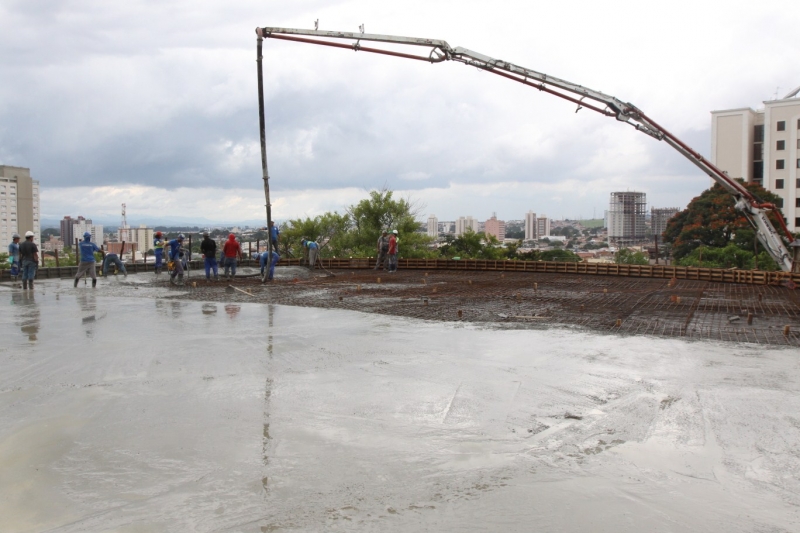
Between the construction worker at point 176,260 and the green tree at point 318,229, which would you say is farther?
the green tree at point 318,229

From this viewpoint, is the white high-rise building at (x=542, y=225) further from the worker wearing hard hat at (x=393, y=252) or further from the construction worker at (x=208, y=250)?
the construction worker at (x=208, y=250)

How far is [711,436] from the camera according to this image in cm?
546

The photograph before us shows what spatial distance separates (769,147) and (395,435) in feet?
264

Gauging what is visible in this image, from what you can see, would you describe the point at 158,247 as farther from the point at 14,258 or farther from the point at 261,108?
the point at 261,108

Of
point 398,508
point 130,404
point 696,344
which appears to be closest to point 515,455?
point 398,508

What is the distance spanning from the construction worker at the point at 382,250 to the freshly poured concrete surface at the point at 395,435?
44.2 feet

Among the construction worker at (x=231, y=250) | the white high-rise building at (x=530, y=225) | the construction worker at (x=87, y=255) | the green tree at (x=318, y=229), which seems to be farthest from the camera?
the white high-rise building at (x=530, y=225)

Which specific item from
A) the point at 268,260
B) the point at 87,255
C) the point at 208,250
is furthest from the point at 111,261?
the point at 268,260

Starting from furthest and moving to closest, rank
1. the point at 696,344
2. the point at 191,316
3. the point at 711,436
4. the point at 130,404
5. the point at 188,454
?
the point at 191,316 → the point at 696,344 → the point at 130,404 → the point at 711,436 → the point at 188,454

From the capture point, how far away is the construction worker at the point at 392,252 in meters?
22.0

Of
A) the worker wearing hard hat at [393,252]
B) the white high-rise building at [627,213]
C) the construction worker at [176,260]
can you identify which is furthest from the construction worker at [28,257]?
the white high-rise building at [627,213]

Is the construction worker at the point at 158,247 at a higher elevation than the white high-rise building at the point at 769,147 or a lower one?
lower

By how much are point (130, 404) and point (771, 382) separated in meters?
6.71

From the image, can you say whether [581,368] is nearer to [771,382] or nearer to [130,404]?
[771,382]
